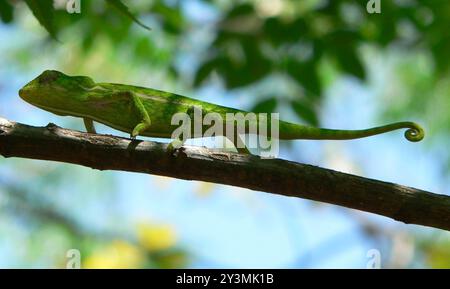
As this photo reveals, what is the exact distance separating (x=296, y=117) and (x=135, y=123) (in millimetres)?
2219

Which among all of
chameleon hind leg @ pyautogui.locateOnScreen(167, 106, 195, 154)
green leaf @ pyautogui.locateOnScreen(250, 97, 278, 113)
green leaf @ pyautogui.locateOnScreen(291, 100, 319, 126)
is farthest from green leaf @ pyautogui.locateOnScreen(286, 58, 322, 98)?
chameleon hind leg @ pyautogui.locateOnScreen(167, 106, 195, 154)

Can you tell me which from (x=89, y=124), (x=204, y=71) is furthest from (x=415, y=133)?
(x=204, y=71)

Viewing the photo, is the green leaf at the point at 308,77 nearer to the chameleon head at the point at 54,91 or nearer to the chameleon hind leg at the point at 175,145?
the chameleon head at the point at 54,91

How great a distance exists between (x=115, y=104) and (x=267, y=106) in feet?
7.15

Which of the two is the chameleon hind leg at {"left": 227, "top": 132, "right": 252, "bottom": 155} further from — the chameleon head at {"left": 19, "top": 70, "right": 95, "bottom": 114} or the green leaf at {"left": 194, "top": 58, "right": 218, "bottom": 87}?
the green leaf at {"left": 194, "top": 58, "right": 218, "bottom": 87}

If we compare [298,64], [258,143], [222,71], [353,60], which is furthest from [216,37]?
[258,143]

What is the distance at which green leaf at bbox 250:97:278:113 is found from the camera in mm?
5277

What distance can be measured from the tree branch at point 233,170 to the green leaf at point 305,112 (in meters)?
2.56

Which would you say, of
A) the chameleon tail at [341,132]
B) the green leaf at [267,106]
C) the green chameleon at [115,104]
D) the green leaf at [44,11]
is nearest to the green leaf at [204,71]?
the green leaf at [267,106]

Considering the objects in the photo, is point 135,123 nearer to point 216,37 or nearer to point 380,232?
point 216,37

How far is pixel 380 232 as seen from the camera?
34.0 ft

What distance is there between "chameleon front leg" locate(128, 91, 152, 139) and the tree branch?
16.1 inches

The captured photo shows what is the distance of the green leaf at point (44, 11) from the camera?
303cm

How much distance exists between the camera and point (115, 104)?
3293 millimetres
